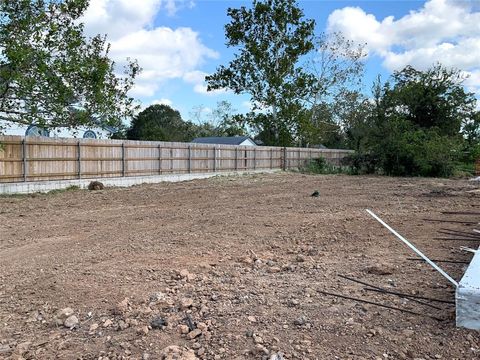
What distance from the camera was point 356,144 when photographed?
124 feet

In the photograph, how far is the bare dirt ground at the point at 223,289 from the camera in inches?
123

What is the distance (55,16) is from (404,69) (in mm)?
25172

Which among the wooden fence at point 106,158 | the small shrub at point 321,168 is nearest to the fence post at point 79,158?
the wooden fence at point 106,158

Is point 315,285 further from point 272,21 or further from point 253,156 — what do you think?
point 272,21

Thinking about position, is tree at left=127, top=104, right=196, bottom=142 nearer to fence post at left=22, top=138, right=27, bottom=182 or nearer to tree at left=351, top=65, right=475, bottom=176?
tree at left=351, top=65, right=475, bottom=176

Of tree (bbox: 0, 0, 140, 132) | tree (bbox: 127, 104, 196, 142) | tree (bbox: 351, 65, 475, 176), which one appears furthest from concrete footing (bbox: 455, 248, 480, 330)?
tree (bbox: 127, 104, 196, 142)

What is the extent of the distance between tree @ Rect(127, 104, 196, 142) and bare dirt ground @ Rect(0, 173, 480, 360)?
42.5 meters

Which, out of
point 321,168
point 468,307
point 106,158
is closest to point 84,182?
point 106,158

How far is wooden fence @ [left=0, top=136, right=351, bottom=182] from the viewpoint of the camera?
15.4 m

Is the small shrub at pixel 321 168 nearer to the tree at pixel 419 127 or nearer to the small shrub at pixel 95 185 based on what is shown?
the tree at pixel 419 127

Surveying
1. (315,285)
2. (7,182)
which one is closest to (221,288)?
(315,285)

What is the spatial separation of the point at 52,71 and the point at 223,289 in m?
12.3

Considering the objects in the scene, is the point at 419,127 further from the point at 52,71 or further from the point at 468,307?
the point at 468,307

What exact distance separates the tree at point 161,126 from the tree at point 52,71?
108 feet
